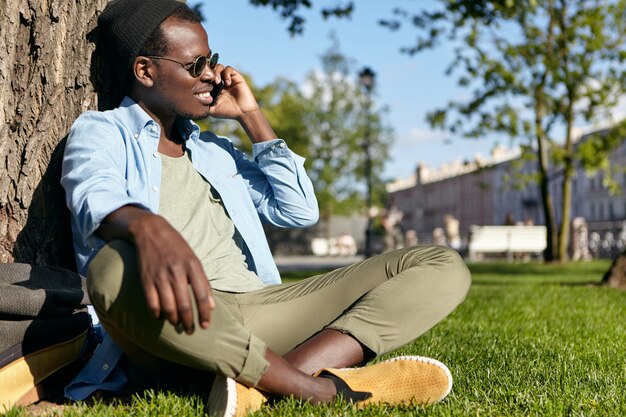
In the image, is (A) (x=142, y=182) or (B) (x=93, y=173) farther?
(A) (x=142, y=182)

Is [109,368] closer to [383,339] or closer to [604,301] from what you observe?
[383,339]

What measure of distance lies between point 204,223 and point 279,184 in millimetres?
488

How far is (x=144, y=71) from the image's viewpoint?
3.19 meters

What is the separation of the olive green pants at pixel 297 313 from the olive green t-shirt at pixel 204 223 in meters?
0.08

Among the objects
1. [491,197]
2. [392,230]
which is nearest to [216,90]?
[392,230]

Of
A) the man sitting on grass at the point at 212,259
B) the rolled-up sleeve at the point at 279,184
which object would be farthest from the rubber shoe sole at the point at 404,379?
the rolled-up sleeve at the point at 279,184

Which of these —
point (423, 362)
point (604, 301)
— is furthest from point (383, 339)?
point (604, 301)

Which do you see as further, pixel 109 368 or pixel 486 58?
pixel 486 58

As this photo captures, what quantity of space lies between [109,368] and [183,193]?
712 mm

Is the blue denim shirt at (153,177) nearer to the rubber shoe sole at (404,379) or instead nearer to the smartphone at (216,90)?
the smartphone at (216,90)

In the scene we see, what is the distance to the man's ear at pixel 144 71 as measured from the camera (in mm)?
3154

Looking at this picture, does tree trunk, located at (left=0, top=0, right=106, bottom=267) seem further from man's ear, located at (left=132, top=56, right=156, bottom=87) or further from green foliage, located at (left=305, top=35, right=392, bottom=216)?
green foliage, located at (left=305, top=35, right=392, bottom=216)

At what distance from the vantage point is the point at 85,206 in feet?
8.12

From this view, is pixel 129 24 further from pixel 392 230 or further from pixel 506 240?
pixel 506 240
